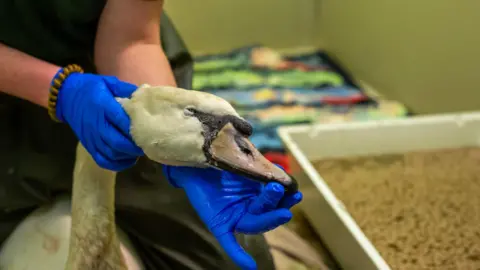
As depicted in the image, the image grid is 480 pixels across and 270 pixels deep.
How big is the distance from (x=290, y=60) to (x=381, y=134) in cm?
97

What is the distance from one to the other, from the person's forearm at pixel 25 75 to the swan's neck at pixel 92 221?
92 millimetres

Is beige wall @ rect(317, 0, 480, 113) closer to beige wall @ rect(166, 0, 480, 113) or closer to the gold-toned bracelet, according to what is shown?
beige wall @ rect(166, 0, 480, 113)

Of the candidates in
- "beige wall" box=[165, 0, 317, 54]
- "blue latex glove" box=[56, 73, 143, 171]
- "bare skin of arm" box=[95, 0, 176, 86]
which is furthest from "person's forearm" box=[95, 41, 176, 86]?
"beige wall" box=[165, 0, 317, 54]

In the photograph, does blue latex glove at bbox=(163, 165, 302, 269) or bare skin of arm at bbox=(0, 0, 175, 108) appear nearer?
blue latex glove at bbox=(163, 165, 302, 269)

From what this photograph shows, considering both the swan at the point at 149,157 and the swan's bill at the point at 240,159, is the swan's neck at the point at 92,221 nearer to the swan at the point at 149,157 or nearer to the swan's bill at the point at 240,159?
the swan at the point at 149,157

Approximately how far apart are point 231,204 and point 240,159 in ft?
0.27

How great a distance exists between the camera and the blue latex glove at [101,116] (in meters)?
0.61

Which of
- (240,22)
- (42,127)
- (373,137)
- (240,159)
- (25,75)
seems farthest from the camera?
(240,22)

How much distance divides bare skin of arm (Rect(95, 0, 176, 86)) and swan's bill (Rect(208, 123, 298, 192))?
0.97 ft

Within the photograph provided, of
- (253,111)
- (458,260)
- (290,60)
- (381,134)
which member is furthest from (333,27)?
(458,260)

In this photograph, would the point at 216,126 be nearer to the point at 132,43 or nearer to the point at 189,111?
the point at 189,111

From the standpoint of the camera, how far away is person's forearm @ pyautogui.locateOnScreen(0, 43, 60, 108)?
737mm

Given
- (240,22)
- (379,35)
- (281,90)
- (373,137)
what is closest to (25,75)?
(373,137)

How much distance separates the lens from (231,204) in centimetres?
57
